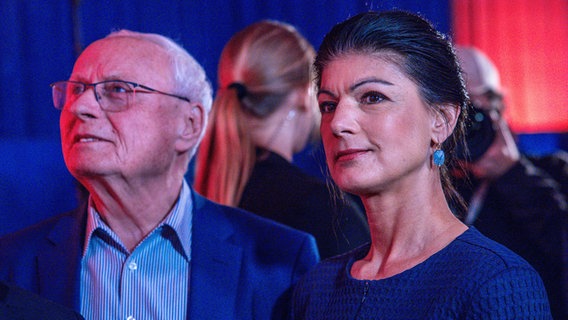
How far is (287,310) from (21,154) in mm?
A: 1611

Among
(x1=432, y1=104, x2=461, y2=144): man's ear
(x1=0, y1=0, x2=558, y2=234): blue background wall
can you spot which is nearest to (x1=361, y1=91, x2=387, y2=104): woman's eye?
(x1=432, y1=104, x2=461, y2=144): man's ear

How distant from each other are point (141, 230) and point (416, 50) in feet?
2.80

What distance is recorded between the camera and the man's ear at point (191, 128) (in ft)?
6.57

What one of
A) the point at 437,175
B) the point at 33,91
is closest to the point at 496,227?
the point at 437,175

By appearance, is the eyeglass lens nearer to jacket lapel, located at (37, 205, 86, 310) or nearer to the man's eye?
the man's eye

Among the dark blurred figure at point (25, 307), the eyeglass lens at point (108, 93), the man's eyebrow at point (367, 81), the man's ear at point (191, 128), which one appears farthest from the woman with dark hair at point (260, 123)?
the dark blurred figure at point (25, 307)

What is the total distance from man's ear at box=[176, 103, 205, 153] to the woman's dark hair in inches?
22.7

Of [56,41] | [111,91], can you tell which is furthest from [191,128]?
[56,41]

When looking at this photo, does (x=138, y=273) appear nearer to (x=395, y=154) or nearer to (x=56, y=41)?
(x=395, y=154)

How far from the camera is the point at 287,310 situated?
1.75 m

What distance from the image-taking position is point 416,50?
1462mm

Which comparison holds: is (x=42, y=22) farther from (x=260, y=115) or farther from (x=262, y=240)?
(x=262, y=240)

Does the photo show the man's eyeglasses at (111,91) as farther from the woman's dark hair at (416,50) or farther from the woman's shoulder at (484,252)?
the woman's shoulder at (484,252)

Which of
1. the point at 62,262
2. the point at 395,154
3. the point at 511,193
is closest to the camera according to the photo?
the point at 395,154
